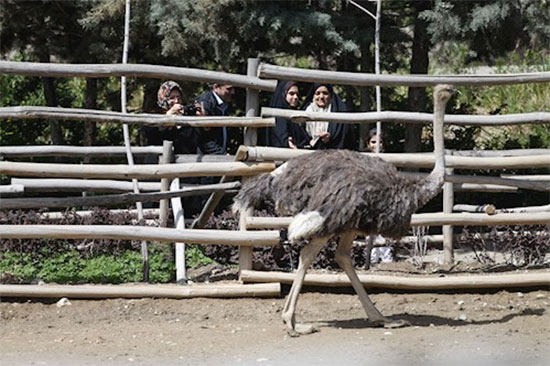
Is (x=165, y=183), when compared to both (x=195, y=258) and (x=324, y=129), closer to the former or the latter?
(x=195, y=258)

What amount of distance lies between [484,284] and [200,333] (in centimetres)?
213

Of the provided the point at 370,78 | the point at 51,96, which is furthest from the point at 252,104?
the point at 51,96

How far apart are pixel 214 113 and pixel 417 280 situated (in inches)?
95.5

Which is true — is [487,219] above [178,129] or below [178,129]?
below

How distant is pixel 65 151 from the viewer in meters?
8.26

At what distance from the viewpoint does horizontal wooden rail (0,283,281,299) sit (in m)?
7.48

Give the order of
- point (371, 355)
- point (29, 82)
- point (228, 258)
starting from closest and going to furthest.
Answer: point (371, 355), point (228, 258), point (29, 82)

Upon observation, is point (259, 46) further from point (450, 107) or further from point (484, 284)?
point (484, 284)

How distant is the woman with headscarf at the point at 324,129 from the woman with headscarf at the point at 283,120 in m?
0.10

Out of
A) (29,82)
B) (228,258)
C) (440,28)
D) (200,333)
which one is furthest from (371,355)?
(29,82)

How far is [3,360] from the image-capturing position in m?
6.08

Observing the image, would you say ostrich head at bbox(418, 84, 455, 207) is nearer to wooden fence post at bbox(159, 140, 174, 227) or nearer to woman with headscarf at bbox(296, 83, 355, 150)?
woman with headscarf at bbox(296, 83, 355, 150)

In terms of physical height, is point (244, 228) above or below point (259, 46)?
below

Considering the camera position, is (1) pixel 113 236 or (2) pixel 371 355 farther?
(1) pixel 113 236
